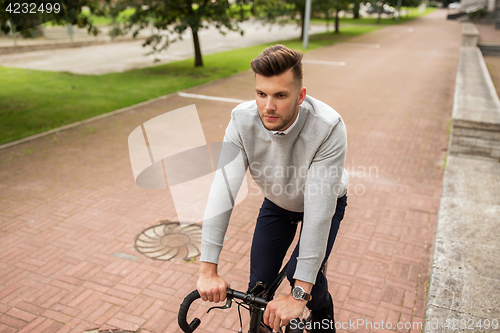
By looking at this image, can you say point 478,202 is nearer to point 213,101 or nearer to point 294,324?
point 294,324

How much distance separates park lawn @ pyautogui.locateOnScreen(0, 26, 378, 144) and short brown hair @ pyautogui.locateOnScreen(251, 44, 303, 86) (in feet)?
24.9

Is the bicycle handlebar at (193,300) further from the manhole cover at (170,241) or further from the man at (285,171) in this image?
the manhole cover at (170,241)

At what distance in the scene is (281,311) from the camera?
1853mm

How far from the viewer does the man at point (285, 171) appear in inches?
75.3

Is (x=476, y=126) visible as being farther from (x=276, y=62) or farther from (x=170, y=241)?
(x=276, y=62)

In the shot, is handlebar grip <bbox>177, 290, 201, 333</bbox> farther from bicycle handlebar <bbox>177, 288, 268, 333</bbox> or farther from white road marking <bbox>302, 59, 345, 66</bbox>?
white road marking <bbox>302, 59, 345, 66</bbox>

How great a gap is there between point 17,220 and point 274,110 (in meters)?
4.36

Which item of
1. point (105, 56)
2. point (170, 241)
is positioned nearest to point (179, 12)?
point (105, 56)

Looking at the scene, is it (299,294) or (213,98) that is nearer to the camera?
(299,294)

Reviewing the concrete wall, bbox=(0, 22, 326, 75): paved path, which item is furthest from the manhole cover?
bbox=(0, 22, 326, 75): paved path

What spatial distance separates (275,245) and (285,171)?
513 millimetres

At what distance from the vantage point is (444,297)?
3164 millimetres

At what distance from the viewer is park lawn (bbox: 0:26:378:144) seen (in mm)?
9297

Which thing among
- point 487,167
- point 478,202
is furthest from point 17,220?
point 487,167
